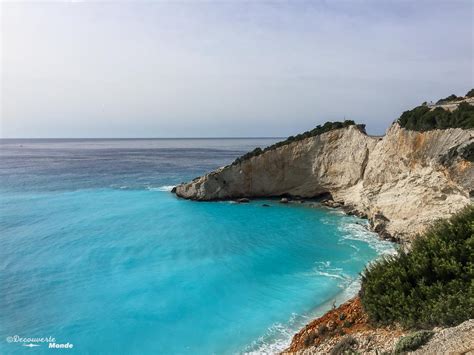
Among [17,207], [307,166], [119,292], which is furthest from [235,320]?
[17,207]

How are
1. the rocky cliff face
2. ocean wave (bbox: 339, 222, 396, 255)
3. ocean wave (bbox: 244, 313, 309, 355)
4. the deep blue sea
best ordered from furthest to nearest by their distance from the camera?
1. ocean wave (bbox: 339, 222, 396, 255)
2. the rocky cliff face
3. the deep blue sea
4. ocean wave (bbox: 244, 313, 309, 355)

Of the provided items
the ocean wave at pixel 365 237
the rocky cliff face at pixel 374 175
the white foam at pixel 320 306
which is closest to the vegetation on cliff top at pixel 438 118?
the rocky cliff face at pixel 374 175

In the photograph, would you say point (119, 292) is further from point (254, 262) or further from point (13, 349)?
point (254, 262)

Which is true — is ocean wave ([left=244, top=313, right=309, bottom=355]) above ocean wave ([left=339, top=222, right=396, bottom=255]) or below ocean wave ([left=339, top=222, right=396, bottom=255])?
below

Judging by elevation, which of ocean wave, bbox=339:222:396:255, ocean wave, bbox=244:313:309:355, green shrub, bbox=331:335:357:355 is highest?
green shrub, bbox=331:335:357:355

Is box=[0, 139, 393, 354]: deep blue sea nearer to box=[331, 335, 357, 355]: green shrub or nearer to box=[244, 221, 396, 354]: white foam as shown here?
box=[244, 221, 396, 354]: white foam

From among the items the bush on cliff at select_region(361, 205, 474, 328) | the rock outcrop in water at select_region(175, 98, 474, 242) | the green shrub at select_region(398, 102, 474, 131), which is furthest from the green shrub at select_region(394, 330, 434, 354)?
the green shrub at select_region(398, 102, 474, 131)

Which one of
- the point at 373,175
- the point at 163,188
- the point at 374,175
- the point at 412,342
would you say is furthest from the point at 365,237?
the point at 163,188

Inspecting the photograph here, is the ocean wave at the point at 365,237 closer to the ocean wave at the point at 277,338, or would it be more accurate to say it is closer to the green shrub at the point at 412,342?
the ocean wave at the point at 277,338
